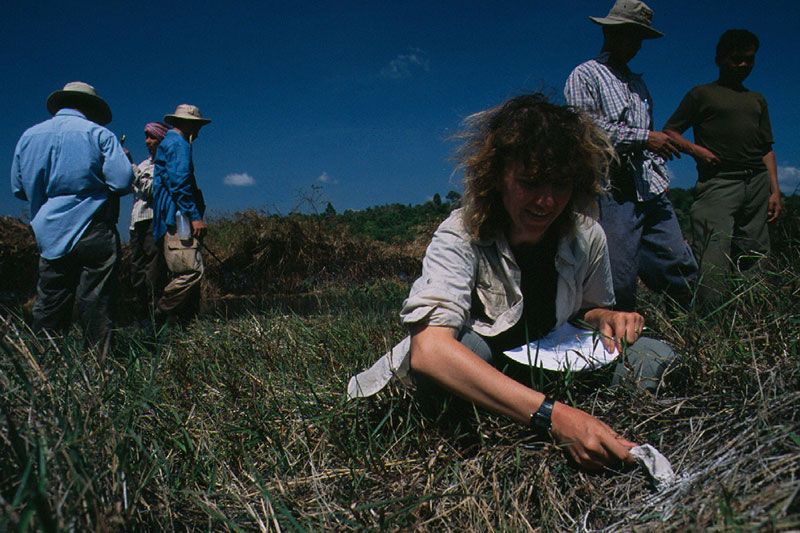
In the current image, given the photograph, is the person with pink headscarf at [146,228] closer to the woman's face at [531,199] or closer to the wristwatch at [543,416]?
the woman's face at [531,199]

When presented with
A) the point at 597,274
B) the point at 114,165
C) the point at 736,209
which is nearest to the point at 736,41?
the point at 736,209

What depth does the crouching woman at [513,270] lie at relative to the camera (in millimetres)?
1539

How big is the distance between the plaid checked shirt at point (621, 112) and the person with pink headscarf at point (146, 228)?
3.77 meters

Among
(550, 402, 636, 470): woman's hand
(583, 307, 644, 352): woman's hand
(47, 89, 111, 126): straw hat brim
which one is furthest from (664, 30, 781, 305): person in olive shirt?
(47, 89, 111, 126): straw hat brim

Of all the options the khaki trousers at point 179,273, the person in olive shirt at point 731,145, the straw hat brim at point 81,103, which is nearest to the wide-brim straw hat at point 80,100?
the straw hat brim at point 81,103

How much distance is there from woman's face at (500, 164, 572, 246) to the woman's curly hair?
0.02 m

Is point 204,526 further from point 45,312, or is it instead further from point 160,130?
point 160,130

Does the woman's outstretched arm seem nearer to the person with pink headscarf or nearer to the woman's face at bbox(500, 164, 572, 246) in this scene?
the woman's face at bbox(500, 164, 572, 246)

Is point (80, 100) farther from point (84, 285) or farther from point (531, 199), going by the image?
point (531, 199)

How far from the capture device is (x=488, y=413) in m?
1.70

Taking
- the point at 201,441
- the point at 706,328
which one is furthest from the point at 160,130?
the point at 706,328

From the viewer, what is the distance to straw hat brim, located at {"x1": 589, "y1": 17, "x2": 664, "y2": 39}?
2.84 meters

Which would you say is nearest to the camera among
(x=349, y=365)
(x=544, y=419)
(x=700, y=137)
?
(x=544, y=419)

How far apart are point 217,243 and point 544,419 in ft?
26.1
